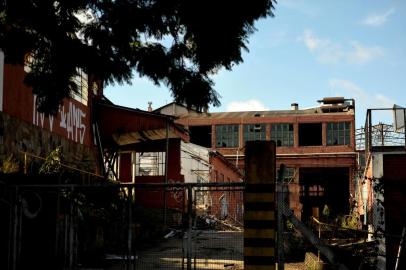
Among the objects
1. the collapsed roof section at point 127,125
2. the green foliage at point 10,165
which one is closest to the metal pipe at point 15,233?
the green foliage at point 10,165

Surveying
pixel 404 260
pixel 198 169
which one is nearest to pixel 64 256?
pixel 404 260

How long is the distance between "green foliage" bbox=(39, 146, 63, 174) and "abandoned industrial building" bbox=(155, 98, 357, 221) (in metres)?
35.6

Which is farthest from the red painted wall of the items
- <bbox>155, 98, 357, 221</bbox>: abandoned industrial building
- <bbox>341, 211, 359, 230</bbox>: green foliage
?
<bbox>155, 98, 357, 221</bbox>: abandoned industrial building

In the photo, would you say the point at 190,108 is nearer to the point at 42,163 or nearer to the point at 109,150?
the point at 42,163

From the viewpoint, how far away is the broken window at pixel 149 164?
27.3 m

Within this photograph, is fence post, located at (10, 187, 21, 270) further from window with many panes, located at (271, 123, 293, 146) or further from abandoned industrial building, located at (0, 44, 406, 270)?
window with many panes, located at (271, 123, 293, 146)

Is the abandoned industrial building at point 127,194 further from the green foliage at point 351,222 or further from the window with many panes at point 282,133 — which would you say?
the window with many panes at point 282,133

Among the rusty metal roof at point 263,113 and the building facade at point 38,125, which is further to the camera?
the rusty metal roof at point 263,113

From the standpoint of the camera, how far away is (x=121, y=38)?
26.8 ft

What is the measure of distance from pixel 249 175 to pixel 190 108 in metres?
1.76

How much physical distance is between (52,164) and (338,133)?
4300cm

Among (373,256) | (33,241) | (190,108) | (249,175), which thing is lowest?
(373,256)

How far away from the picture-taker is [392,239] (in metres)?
14.4

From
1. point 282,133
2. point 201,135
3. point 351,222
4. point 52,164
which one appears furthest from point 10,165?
point 201,135
